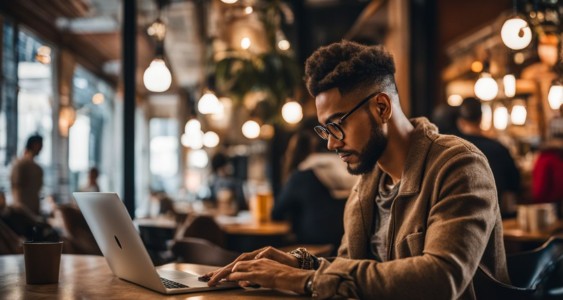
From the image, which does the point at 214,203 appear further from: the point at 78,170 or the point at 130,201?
the point at 78,170

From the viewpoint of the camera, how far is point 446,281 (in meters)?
1.51

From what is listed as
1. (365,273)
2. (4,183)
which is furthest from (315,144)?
(4,183)

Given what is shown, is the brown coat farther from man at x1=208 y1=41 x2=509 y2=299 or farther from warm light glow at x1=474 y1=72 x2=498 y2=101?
warm light glow at x1=474 y1=72 x2=498 y2=101

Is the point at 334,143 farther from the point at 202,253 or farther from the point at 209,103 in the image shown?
the point at 209,103

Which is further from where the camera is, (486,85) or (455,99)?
(455,99)

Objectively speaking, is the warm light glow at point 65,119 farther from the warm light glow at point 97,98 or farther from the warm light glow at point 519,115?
the warm light glow at point 519,115

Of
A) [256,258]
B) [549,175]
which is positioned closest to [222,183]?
[549,175]

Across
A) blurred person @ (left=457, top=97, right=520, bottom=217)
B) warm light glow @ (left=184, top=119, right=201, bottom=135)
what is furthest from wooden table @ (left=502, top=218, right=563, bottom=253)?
warm light glow @ (left=184, top=119, right=201, bottom=135)

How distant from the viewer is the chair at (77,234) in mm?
3938

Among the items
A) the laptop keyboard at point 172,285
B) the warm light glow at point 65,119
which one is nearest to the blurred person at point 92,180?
the warm light glow at point 65,119

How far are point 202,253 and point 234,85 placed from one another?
3.57 m

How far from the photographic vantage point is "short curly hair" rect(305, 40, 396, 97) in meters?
1.91

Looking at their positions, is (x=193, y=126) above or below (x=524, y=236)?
above

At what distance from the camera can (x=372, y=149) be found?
1.95m
